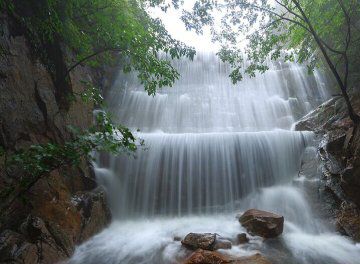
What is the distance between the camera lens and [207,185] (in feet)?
28.6

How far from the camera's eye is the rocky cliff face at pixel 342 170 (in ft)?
21.6

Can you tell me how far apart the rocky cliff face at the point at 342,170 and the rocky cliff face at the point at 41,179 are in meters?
5.98

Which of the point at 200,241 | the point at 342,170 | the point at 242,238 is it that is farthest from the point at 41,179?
the point at 342,170

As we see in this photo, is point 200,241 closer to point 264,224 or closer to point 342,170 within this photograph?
point 264,224

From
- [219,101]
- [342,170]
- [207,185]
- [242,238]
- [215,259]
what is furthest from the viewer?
[219,101]

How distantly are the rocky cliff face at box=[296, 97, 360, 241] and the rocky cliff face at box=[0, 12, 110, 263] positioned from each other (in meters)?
5.98

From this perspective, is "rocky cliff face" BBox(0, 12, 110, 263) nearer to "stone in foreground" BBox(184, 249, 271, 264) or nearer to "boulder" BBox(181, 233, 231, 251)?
"boulder" BBox(181, 233, 231, 251)

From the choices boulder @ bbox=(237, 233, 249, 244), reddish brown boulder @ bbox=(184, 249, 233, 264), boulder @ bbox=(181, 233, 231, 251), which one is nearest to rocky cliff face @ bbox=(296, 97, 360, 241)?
boulder @ bbox=(237, 233, 249, 244)

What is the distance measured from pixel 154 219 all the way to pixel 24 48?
5.58 m

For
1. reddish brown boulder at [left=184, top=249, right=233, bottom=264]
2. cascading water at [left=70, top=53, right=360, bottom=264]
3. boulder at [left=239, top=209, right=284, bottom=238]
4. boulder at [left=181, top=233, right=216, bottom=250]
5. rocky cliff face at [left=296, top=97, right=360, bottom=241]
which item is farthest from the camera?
rocky cliff face at [left=296, top=97, right=360, bottom=241]

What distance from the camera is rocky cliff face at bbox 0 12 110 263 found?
187 inches

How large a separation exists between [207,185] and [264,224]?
272cm

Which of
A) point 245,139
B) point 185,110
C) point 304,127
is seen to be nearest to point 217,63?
point 185,110

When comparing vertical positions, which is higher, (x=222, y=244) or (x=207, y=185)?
(x=207, y=185)
